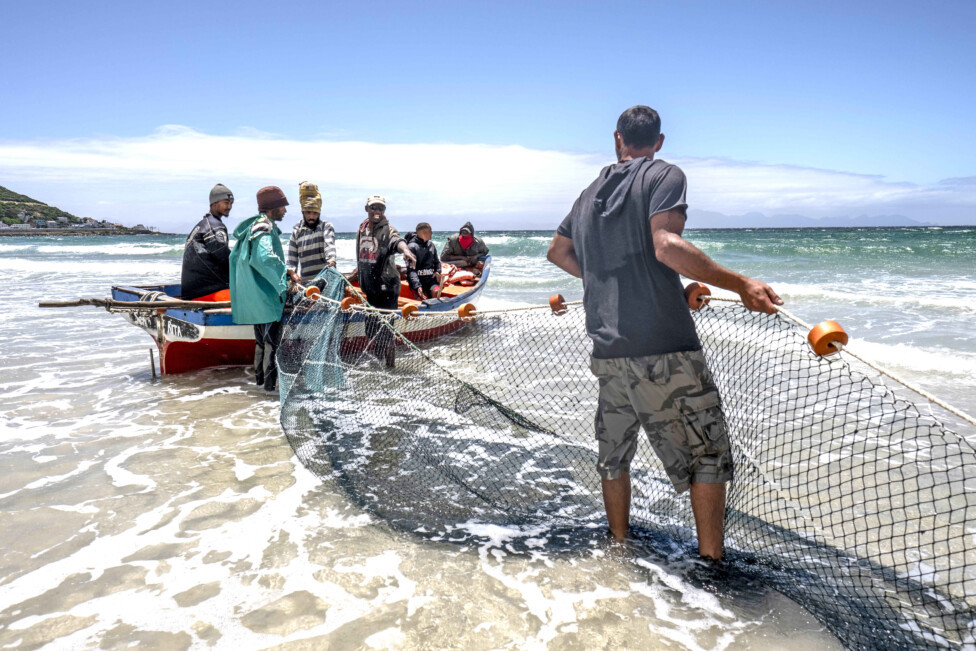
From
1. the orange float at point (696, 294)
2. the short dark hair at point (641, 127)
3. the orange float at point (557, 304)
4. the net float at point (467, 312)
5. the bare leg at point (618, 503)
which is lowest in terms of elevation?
the bare leg at point (618, 503)

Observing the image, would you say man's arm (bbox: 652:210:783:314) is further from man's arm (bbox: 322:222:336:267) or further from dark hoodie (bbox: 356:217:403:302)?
dark hoodie (bbox: 356:217:403:302)

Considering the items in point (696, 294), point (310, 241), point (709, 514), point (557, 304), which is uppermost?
point (310, 241)

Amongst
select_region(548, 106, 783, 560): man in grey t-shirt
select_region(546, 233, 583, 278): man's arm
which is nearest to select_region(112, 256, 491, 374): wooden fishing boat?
select_region(546, 233, 583, 278): man's arm

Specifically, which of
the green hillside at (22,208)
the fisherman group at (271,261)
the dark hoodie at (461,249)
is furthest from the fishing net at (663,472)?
the green hillside at (22,208)

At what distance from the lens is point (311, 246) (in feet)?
22.1

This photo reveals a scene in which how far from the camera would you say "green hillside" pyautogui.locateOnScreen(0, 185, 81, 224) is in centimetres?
9813

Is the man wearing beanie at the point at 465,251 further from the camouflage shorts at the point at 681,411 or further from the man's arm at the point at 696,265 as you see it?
the man's arm at the point at 696,265

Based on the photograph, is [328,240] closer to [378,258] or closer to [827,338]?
[378,258]

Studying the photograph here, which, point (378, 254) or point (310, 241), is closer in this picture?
point (310, 241)

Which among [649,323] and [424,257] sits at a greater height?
[424,257]

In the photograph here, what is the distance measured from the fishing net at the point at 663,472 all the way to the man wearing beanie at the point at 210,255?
1.15 meters

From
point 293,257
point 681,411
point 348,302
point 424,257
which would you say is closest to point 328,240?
point 293,257

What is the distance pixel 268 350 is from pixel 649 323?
4847 millimetres

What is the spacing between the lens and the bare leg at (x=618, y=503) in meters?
3.04
